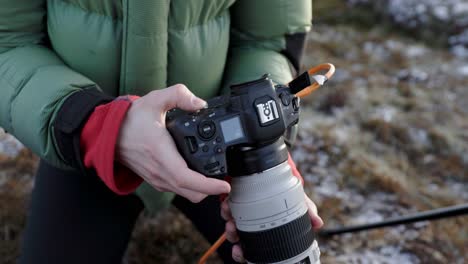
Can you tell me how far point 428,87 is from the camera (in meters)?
3.14

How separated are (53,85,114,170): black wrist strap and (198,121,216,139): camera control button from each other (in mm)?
270

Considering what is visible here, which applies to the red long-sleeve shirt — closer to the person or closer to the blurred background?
the person

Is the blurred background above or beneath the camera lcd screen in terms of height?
beneath

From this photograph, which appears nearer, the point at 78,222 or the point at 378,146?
the point at 78,222

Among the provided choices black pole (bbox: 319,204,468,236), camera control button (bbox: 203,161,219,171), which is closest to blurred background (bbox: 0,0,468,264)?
black pole (bbox: 319,204,468,236)

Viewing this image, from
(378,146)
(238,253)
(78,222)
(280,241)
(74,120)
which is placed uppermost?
(74,120)

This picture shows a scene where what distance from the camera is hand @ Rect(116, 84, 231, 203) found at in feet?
3.00

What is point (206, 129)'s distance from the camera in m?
0.89

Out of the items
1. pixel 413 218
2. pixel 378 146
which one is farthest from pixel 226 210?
pixel 378 146

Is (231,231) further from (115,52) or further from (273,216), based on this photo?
(115,52)

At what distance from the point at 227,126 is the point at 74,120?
0.33 meters

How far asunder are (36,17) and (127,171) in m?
0.49

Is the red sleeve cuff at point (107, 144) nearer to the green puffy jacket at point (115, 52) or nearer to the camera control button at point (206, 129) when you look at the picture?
the green puffy jacket at point (115, 52)

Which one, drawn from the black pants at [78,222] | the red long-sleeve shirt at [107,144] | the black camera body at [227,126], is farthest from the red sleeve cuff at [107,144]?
the black pants at [78,222]
